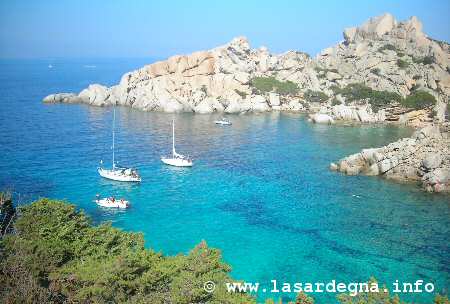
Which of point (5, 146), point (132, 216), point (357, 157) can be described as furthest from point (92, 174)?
point (357, 157)

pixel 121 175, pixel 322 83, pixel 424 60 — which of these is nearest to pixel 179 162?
pixel 121 175

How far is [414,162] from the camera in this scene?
56.0 m

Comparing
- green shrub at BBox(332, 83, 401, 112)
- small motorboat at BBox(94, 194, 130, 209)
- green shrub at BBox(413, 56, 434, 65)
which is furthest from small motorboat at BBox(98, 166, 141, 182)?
green shrub at BBox(413, 56, 434, 65)

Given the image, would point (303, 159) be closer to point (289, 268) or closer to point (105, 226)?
point (289, 268)

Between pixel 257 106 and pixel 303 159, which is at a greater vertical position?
pixel 257 106

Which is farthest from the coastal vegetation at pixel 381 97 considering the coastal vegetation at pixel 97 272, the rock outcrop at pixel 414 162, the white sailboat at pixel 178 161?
the coastal vegetation at pixel 97 272

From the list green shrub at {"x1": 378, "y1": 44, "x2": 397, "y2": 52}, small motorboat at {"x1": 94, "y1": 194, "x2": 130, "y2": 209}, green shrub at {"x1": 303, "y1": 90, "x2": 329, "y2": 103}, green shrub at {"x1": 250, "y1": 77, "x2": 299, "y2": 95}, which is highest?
green shrub at {"x1": 378, "y1": 44, "x2": 397, "y2": 52}

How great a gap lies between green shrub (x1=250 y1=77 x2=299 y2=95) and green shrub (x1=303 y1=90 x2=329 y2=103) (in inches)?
127

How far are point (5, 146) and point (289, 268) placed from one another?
49540mm

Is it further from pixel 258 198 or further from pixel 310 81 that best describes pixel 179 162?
pixel 310 81

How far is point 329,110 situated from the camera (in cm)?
10181

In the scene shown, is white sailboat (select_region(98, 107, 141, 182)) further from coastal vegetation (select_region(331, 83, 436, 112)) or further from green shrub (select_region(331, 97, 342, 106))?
green shrub (select_region(331, 97, 342, 106))

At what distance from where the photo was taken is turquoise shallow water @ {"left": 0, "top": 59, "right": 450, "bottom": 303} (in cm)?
3488

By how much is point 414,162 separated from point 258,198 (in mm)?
20971
